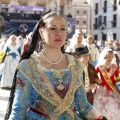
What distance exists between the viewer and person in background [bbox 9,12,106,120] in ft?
7.52

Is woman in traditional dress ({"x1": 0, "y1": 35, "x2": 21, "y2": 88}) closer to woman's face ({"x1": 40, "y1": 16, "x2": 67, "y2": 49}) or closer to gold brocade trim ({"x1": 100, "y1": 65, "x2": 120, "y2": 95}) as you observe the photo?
gold brocade trim ({"x1": 100, "y1": 65, "x2": 120, "y2": 95})

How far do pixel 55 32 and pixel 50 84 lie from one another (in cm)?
32

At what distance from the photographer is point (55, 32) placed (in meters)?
2.34

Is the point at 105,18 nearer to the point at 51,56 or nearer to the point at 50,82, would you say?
the point at 51,56

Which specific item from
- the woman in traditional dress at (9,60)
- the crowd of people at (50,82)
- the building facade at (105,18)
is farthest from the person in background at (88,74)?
the building facade at (105,18)

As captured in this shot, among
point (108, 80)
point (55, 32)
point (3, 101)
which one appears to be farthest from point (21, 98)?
point (3, 101)

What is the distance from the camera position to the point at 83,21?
6353 cm

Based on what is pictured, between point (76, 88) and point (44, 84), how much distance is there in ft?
0.74

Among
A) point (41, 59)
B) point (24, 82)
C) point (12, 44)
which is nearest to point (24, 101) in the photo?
point (24, 82)

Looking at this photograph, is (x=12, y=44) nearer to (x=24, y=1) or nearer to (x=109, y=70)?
(x=109, y=70)

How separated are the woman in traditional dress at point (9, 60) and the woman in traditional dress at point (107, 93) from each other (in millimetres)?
4450

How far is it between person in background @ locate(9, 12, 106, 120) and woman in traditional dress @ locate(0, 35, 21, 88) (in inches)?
299

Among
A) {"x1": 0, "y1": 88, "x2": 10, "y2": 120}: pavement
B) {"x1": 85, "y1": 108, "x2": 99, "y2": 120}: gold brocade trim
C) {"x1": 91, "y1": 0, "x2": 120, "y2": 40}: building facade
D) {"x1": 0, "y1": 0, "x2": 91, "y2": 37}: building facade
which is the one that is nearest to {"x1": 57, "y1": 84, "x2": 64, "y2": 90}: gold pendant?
{"x1": 85, "y1": 108, "x2": 99, "y2": 120}: gold brocade trim

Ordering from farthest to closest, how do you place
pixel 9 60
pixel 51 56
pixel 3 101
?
pixel 9 60 → pixel 3 101 → pixel 51 56
